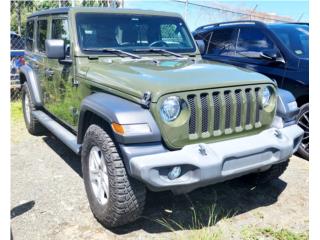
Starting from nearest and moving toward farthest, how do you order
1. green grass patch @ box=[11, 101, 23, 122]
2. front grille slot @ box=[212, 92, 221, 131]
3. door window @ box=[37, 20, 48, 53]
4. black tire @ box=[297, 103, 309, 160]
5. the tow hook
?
the tow hook → front grille slot @ box=[212, 92, 221, 131] → black tire @ box=[297, 103, 309, 160] → door window @ box=[37, 20, 48, 53] → green grass patch @ box=[11, 101, 23, 122]

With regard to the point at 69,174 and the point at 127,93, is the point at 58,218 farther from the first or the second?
the point at 127,93

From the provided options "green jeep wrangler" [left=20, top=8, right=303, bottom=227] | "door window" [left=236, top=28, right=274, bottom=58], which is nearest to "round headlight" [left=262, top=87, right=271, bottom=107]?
"green jeep wrangler" [left=20, top=8, right=303, bottom=227]

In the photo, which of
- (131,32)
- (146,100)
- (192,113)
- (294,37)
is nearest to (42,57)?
(131,32)

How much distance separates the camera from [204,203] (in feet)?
12.3

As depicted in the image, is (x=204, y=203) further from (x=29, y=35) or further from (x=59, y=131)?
(x=29, y=35)

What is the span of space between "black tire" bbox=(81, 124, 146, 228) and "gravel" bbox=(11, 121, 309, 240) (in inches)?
8.5

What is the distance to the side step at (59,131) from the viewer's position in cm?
394

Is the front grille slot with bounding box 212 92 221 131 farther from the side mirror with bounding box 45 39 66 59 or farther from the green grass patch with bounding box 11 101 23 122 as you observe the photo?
the green grass patch with bounding box 11 101 23 122

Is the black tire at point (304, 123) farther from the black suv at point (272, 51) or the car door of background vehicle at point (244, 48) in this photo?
the car door of background vehicle at point (244, 48)

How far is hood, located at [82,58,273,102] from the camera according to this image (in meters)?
2.95

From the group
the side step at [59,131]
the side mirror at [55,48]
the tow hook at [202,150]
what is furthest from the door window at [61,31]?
the tow hook at [202,150]

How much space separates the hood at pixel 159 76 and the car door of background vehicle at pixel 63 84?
1.42 ft

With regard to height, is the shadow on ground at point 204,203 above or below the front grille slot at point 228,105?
below
